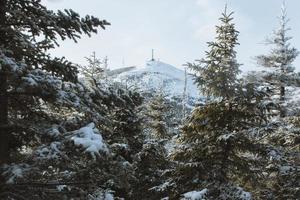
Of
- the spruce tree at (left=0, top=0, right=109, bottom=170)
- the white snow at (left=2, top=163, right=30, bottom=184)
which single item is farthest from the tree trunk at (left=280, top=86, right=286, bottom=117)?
the white snow at (left=2, top=163, right=30, bottom=184)

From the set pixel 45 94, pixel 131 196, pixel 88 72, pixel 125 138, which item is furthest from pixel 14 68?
pixel 88 72

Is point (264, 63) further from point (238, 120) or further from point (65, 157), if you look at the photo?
point (65, 157)

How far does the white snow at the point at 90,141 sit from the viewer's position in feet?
21.6

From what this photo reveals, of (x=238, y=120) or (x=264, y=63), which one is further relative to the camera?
(x=264, y=63)

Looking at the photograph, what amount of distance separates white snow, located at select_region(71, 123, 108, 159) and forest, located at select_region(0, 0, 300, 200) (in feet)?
0.05

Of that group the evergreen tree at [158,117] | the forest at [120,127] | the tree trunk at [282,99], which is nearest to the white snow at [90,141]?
the forest at [120,127]

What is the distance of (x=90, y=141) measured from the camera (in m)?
6.77

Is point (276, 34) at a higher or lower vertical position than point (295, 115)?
higher

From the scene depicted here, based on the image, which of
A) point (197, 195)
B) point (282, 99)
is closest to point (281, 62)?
point (282, 99)

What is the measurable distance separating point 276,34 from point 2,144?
1878 cm

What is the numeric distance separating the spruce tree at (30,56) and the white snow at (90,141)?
1.33 meters

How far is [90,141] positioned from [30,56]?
3.04m

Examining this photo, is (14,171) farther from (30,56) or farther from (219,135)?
(219,135)

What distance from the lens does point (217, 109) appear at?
14.0 meters
